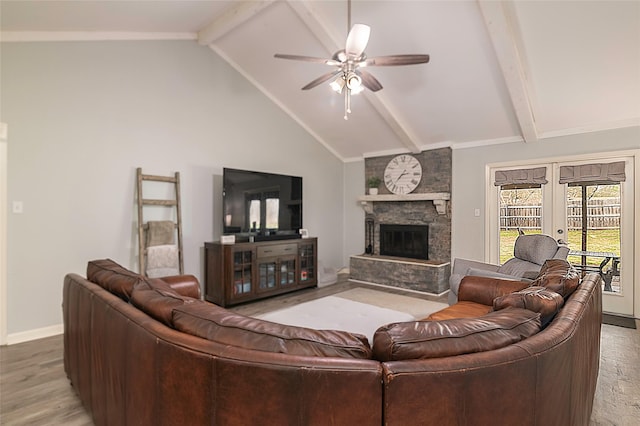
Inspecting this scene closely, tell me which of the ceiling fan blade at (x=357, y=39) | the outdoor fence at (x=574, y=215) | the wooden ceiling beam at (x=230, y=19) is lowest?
the outdoor fence at (x=574, y=215)

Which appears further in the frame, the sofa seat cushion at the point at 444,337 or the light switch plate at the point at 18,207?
the light switch plate at the point at 18,207

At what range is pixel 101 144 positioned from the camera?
3533mm

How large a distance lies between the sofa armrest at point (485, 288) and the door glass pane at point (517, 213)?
8.01ft

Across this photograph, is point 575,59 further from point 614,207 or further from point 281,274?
point 281,274

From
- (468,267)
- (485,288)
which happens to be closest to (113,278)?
(485,288)

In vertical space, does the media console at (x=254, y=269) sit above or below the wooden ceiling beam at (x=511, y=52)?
below

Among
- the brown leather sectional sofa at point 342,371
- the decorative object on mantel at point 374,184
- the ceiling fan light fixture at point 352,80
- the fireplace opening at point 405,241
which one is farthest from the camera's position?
the decorative object on mantel at point 374,184

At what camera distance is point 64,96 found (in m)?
3.27

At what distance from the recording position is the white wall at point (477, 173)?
438 centimetres

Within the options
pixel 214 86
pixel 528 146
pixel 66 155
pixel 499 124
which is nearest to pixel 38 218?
pixel 66 155

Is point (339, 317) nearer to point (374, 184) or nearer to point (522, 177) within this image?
point (522, 177)

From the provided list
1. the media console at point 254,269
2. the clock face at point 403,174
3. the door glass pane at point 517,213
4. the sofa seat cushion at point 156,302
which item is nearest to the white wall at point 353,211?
the clock face at point 403,174

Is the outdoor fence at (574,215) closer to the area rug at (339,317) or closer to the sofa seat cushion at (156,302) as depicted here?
the area rug at (339,317)

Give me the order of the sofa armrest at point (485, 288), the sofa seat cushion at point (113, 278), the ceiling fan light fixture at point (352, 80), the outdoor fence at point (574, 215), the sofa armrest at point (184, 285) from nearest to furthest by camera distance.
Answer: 1. the sofa seat cushion at point (113, 278)
2. the sofa armrest at point (485, 288)
3. the ceiling fan light fixture at point (352, 80)
4. the sofa armrest at point (184, 285)
5. the outdoor fence at point (574, 215)
